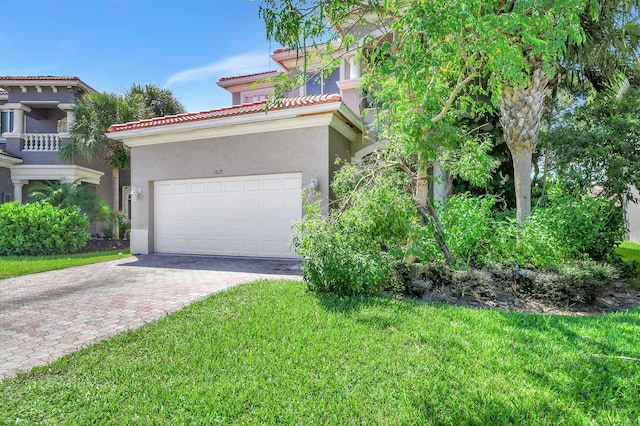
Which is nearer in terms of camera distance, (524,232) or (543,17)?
(543,17)

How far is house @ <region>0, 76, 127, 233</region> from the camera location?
63.0ft

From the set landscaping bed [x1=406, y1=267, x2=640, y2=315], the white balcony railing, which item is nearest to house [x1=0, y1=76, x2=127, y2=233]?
the white balcony railing

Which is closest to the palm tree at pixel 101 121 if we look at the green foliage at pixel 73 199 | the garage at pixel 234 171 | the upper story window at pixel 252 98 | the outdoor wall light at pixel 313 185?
the green foliage at pixel 73 199

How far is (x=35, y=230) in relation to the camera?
13.6m

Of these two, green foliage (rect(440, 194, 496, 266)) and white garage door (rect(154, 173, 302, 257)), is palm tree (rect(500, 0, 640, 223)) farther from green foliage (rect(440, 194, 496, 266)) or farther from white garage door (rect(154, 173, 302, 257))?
white garage door (rect(154, 173, 302, 257))

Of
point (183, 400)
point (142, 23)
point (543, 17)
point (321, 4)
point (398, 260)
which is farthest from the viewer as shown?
point (142, 23)

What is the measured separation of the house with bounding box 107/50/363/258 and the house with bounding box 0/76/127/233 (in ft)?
31.0

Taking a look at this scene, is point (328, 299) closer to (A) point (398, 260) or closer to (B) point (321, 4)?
(A) point (398, 260)

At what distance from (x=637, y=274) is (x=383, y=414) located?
30.0 feet

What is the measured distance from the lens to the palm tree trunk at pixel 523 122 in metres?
8.70

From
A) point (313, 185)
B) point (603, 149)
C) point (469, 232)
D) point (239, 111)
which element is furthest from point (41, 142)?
point (603, 149)

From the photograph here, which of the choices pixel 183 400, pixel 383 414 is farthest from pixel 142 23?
pixel 383 414

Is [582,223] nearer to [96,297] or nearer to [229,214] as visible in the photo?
[229,214]

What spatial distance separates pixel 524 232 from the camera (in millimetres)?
7137
